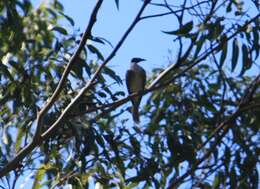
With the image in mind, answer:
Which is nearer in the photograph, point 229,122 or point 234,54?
point 234,54

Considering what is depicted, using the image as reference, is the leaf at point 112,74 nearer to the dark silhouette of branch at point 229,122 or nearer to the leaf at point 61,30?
the leaf at point 61,30

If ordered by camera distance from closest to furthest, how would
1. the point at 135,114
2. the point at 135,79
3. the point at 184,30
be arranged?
the point at 184,30 → the point at 135,114 → the point at 135,79

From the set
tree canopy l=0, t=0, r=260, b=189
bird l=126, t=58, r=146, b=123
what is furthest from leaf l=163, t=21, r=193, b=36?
bird l=126, t=58, r=146, b=123

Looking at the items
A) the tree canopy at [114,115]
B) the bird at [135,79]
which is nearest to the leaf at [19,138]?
the tree canopy at [114,115]

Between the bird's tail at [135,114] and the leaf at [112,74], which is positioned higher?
the bird's tail at [135,114]

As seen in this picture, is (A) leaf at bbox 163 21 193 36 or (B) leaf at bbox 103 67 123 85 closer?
(A) leaf at bbox 163 21 193 36

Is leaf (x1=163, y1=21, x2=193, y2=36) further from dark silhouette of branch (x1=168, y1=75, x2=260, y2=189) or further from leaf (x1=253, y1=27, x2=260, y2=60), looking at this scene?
dark silhouette of branch (x1=168, y1=75, x2=260, y2=189)

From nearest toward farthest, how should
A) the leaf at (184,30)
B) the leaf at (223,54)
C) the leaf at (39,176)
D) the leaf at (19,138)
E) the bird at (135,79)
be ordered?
the leaf at (184,30) → the leaf at (223,54) → the leaf at (19,138) → the leaf at (39,176) → the bird at (135,79)

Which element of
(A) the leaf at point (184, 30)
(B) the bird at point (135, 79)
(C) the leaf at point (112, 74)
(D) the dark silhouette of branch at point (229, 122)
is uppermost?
(B) the bird at point (135, 79)

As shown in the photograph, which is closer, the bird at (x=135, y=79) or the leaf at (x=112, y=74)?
the leaf at (x=112, y=74)

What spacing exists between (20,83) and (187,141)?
99 centimetres

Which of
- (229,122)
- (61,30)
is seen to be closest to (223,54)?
(229,122)

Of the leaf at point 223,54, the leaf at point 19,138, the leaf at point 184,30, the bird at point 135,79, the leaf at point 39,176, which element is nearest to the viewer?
the leaf at point 184,30

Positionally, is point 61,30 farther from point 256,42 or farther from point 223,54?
point 256,42
